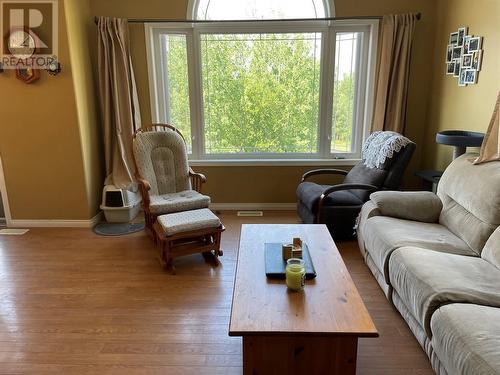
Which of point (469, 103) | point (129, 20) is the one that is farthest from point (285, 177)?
point (129, 20)

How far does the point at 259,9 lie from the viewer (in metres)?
3.96

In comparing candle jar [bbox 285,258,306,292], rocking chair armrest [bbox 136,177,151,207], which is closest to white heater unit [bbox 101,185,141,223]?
rocking chair armrest [bbox 136,177,151,207]

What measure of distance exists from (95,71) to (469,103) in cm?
372

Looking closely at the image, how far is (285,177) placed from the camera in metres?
4.30

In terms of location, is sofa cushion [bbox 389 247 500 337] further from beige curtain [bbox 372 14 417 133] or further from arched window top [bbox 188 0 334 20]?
arched window top [bbox 188 0 334 20]

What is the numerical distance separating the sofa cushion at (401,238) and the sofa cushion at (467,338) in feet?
2.15

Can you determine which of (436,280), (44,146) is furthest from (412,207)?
(44,146)

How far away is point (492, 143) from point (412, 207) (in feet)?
2.25

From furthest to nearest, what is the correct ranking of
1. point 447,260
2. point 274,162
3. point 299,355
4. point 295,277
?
point 274,162 < point 447,260 < point 295,277 < point 299,355

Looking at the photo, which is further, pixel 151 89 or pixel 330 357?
pixel 151 89

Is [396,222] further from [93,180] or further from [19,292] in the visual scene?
[93,180]

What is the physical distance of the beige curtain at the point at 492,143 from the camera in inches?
98.2

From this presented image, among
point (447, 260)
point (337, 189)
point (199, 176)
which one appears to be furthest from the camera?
point (199, 176)

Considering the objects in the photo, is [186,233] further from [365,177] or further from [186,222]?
[365,177]
